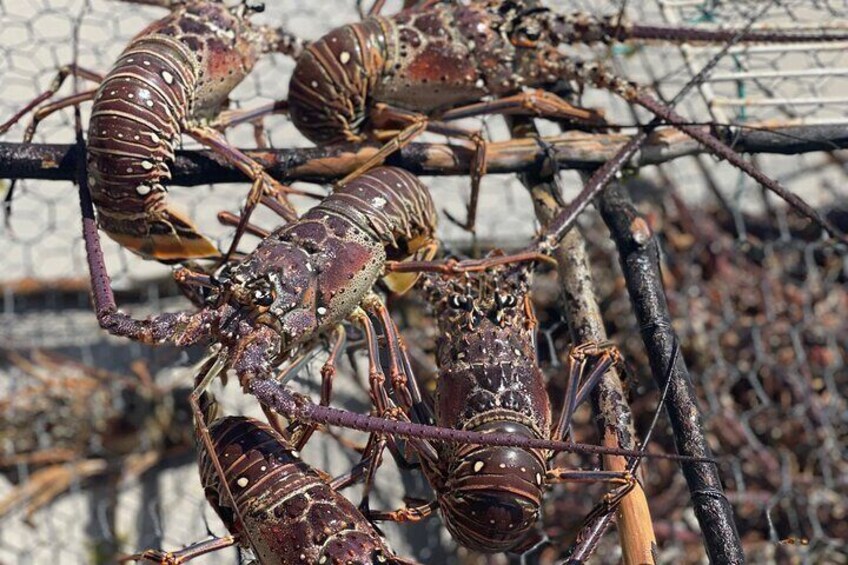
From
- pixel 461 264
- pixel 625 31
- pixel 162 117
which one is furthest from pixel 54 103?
pixel 625 31

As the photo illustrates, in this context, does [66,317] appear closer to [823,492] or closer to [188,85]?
[188,85]

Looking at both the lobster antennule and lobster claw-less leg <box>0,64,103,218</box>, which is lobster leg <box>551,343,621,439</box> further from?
lobster claw-less leg <box>0,64,103,218</box>

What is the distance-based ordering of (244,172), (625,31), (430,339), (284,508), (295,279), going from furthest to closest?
(430,339) < (625,31) < (244,172) < (295,279) < (284,508)

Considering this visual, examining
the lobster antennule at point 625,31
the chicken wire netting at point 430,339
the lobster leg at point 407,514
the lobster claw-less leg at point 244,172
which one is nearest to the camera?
the lobster leg at point 407,514

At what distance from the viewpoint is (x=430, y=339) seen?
205 centimetres

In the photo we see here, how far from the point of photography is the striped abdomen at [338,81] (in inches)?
57.1

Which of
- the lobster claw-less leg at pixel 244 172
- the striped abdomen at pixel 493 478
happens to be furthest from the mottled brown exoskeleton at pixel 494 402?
the lobster claw-less leg at pixel 244 172

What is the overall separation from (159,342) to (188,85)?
376mm

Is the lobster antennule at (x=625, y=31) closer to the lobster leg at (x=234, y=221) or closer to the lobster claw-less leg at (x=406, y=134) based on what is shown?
the lobster claw-less leg at (x=406, y=134)

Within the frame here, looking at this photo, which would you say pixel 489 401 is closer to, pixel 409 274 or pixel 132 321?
pixel 409 274

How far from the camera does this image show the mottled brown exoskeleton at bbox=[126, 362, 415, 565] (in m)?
1.14

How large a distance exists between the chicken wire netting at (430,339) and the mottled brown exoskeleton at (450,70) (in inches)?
17.5

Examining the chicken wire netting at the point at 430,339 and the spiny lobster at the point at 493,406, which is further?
the chicken wire netting at the point at 430,339

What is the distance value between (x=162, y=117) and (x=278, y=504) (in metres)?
0.53
